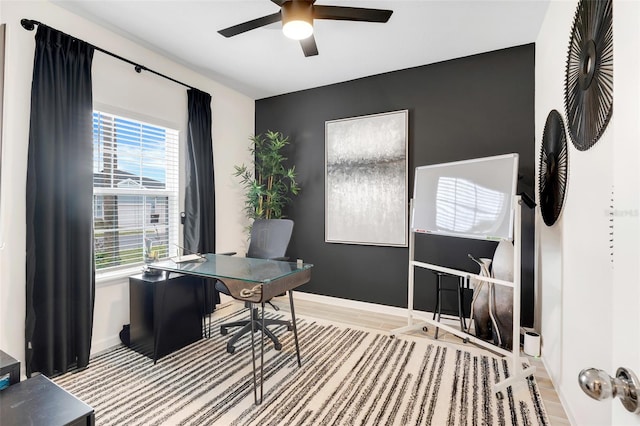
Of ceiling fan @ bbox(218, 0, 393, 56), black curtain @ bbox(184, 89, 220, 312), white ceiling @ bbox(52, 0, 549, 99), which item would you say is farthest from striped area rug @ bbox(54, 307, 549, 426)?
white ceiling @ bbox(52, 0, 549, 99)

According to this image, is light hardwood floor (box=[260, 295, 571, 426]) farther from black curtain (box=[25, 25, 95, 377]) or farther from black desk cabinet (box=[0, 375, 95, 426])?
black desk cabinet (box=[0, 375, 95, 426])

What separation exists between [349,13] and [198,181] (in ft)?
7.33

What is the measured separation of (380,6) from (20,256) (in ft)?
10.3

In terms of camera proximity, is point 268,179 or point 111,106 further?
point 268,179

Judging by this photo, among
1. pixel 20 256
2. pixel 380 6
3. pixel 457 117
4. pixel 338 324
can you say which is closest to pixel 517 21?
pixel 457 117

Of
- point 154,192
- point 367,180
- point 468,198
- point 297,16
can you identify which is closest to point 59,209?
point 154,192

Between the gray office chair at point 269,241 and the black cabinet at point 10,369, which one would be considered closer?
the black cabinet at point 10,369

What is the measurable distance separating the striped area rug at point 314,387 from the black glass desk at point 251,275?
0.20 metres

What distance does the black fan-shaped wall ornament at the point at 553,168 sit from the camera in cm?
192

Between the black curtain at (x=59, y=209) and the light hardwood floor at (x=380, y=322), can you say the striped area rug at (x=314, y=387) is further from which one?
the black curtain at (x=59, y=209)

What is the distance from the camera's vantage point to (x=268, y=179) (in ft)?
13.2

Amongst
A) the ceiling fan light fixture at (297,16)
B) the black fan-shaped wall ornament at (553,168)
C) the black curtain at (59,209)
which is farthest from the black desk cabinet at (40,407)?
the black fan-shaped wall ornament at (553,168)

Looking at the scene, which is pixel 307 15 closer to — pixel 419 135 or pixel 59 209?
pixel 419 135

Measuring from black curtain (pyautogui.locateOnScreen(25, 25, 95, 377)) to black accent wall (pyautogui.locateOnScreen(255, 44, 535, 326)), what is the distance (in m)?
2.23
